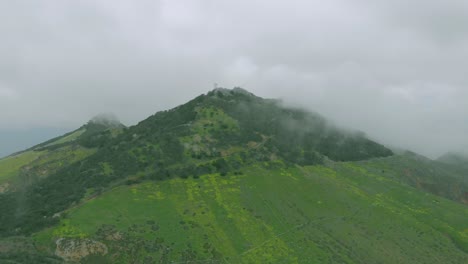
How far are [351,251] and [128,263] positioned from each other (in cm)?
6466

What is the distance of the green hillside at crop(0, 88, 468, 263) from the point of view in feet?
376

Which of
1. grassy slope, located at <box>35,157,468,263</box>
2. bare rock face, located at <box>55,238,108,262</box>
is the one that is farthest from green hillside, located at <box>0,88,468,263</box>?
grassy slope, located at <box>35,157,468,263</box>

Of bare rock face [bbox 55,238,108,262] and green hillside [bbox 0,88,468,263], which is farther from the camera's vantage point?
green hillside [bbox 0,88,468,263]

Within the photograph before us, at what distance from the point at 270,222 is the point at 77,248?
5955cm

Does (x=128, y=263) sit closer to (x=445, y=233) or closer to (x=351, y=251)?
(x=351, y=251)

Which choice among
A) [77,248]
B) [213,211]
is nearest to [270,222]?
[213,211]

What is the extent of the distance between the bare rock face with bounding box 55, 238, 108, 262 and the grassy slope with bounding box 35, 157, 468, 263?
249 cm

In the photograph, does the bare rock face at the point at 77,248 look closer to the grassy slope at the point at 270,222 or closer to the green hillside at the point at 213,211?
the green hillside at the point at 213,211

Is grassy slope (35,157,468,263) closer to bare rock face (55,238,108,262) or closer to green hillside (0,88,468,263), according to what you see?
green hillside (0,88,468,263)

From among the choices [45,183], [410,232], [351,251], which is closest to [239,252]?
[351,251]

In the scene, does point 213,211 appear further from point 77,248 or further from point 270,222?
point 77,248

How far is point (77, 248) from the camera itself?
108188 millimetres

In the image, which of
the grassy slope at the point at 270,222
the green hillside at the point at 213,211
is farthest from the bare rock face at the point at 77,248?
the grassy slope at the point at 270,222

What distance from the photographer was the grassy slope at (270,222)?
117m
